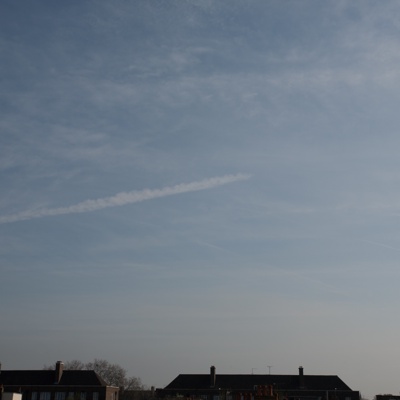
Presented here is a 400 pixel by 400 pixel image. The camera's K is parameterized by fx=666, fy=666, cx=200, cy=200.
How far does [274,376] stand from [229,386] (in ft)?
28.5

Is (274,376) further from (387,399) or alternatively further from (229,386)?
(387,399)

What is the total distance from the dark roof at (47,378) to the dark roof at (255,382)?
2004 centimetres

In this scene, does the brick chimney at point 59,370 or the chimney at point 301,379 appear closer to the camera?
the brick chimney at point 59,370

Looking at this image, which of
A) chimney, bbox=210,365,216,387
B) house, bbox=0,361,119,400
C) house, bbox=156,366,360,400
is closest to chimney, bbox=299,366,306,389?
house, bbox=156,366,360,400

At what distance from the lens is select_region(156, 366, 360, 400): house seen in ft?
379

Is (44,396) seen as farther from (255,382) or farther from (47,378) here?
(255,382)

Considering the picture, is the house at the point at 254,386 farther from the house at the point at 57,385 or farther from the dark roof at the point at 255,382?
the house at the point at 57,385

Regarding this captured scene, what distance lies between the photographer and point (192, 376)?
402 feet

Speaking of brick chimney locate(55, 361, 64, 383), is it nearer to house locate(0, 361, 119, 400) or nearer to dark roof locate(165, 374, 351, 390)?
house locate(0, 361, 119, 400)

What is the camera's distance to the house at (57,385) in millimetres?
103500

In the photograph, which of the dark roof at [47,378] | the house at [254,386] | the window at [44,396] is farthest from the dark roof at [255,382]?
the window at [44,396]

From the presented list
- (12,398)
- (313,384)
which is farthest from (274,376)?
(12,398)

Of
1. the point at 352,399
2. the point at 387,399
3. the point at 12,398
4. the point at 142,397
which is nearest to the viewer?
the point at 12,398

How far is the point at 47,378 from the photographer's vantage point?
347 ft
